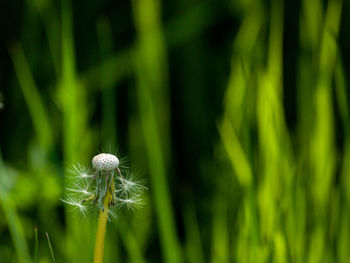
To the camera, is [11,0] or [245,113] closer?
[245,113]

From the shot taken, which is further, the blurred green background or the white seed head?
the blurred green background

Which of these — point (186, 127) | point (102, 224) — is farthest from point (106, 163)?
point (186, 127)

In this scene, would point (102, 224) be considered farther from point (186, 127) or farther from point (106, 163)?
point (186, 127)

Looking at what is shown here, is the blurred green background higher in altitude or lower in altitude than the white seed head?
higher

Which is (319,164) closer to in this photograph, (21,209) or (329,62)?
(329,62)

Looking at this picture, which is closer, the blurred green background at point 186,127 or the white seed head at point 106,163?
the white seed head at point 106,163

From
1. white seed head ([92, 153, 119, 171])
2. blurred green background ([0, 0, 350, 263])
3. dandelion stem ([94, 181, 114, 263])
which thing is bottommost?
dandelion stem ([94, 181, 114, 263])

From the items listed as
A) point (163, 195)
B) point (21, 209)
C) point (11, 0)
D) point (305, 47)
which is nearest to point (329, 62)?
point (305, 47)

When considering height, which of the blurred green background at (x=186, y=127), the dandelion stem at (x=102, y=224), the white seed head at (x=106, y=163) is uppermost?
the blurred green background at (x=186, y=127)
